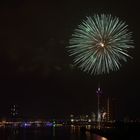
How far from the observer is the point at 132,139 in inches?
2552

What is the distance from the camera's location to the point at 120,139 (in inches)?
2653

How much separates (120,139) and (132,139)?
2.99m
